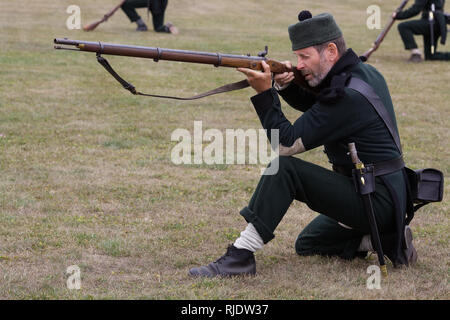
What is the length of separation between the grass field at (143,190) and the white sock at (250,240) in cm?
24

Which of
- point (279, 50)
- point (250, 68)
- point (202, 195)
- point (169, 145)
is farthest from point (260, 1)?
point (250, 68)

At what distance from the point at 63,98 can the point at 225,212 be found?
228 inches

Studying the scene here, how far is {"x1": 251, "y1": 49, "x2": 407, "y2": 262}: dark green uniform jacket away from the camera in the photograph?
15.2 feet


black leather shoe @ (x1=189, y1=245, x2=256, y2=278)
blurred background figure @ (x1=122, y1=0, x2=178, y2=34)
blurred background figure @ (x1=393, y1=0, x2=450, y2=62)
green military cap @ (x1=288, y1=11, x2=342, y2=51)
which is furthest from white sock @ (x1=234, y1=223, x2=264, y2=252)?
blurred background figure @ (x1=122, y1=0, x2=178, y2=34)

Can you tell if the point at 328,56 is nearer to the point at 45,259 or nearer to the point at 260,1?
the point at 45,259

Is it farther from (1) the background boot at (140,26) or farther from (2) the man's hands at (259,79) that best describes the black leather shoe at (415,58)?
(2) the man's hands at (259,79)

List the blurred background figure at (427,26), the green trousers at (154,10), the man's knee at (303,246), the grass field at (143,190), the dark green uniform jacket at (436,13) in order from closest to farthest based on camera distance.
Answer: the grass field at (143,190) < the man's knee at (303,246) < the dark green uniform jacket at (436,13) < the blurred background figure at (427,26) < the green trousers at (154,10)

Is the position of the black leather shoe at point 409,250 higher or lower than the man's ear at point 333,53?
lower

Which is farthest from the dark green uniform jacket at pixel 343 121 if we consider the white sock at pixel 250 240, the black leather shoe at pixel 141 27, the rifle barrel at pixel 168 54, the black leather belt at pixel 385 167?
the black leather shoe at pixel 141 27

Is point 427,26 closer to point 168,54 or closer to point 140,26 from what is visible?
point 140,26

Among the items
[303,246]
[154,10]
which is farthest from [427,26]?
[303,246]

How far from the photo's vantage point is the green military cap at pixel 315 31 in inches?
185

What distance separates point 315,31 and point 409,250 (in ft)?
5.63

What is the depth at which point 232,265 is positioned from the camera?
4.89 m
